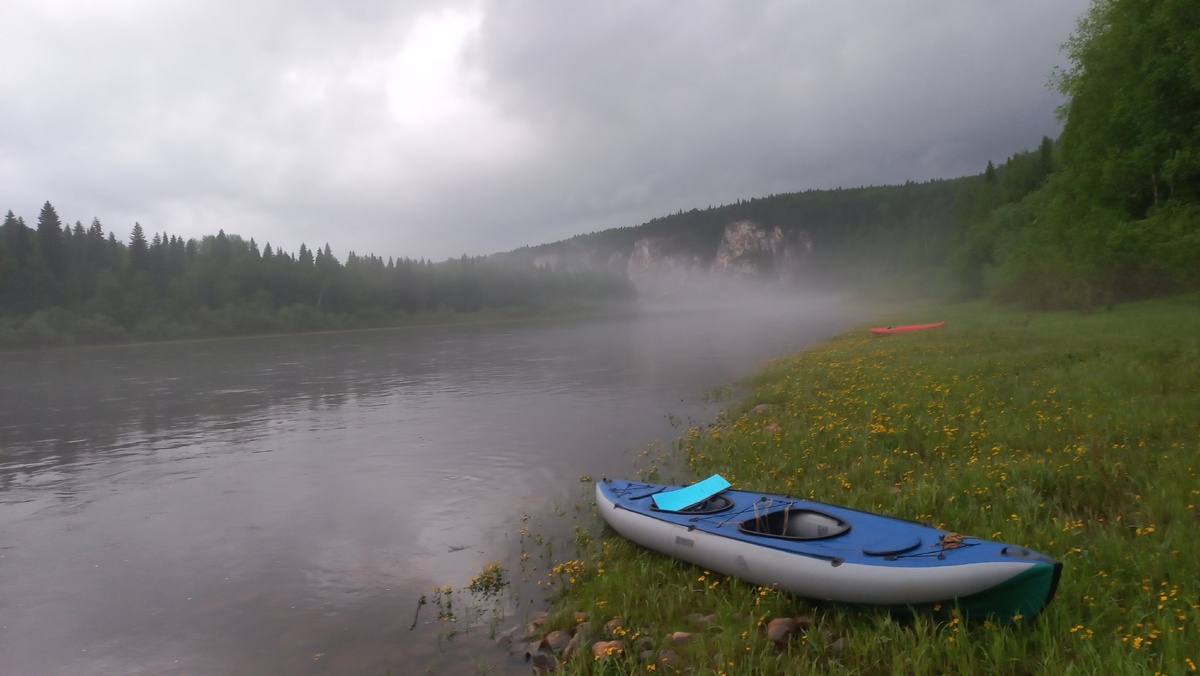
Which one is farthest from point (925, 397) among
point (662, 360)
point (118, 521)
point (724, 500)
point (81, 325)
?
point (81, 325)

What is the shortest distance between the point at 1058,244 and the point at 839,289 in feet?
493

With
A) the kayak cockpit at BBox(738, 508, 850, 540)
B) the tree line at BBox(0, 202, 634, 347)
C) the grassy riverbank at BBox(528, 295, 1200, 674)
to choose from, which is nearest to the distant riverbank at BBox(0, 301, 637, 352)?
the tree line at BBox(0, 202, 634, 347)

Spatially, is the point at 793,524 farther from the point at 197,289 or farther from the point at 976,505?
the point at 197,289

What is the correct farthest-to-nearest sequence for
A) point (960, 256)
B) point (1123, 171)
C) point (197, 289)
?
point (197, 289) → point (960, 256) → point (1123, 171)

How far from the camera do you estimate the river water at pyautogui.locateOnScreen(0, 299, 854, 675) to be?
320 inches

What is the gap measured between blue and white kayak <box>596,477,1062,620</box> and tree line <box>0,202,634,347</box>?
91.7 meters

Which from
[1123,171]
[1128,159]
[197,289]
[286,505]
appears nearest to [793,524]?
[286,505]

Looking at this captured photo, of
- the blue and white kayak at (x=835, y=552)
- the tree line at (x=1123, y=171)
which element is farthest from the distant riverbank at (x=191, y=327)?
the blue and white kayak at (x=835, y=552)

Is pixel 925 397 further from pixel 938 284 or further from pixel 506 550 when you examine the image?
pixel 938 284

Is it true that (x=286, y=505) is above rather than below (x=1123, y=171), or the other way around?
below

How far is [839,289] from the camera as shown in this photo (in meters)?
177

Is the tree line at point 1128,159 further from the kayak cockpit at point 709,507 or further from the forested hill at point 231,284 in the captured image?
the forested hill at point 231,284

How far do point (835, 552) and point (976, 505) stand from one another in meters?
2.85

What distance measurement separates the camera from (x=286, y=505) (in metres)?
13.6
